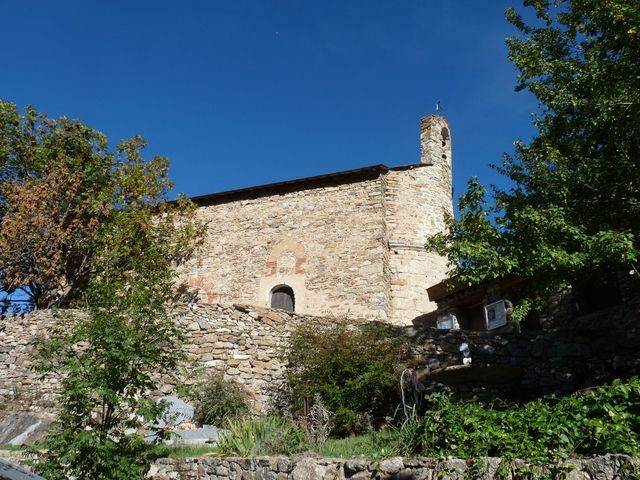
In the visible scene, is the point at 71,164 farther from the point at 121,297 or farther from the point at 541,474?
the point at 541,474

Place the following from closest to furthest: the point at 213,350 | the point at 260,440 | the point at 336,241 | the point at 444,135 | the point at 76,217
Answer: the point at 260,440
the point at 213,350
the point at 76,217
the point at 336,241
the point at 444,135

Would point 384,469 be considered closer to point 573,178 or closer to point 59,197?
point 573,178

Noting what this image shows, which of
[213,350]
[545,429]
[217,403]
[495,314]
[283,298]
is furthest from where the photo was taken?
[283,298]

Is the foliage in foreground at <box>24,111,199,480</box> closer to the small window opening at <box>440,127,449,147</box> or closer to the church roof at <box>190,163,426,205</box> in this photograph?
the church roof at <box>190,163,426,205</box>

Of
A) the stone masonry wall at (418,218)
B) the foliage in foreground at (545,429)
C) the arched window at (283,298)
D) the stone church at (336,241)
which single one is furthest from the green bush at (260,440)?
the arched window at (283,298)

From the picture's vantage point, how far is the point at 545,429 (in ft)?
19.7

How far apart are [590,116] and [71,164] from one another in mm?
13532

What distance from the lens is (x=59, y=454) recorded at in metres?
7.38

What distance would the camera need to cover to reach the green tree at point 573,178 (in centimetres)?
849

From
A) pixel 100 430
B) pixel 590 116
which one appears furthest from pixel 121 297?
pixel 590 116

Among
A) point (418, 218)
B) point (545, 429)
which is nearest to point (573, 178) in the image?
point (545, 429)

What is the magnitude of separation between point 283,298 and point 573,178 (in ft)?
37.3

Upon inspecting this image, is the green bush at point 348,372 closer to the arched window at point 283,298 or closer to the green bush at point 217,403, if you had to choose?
the green bush at point 217,403

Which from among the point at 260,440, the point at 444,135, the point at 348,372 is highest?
the point at 444,135
